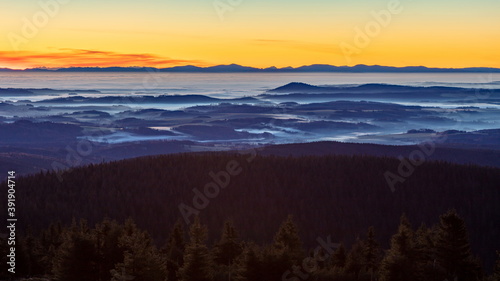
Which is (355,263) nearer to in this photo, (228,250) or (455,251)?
(455,251)

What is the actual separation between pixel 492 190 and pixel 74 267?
10358 centimetres

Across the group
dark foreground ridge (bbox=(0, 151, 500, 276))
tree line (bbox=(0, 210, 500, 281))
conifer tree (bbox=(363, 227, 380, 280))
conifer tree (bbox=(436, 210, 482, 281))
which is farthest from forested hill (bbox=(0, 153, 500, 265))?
conifer tree (bbox=(436, 210, 482, 281))

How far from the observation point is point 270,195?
130m

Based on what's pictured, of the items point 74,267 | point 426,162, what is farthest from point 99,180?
point 74,267

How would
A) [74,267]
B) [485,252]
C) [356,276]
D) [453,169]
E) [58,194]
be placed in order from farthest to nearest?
[453,169] < [58,194] < [485,252] < [356,276] < [74,267]

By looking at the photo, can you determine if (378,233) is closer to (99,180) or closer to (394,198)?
(394,198)

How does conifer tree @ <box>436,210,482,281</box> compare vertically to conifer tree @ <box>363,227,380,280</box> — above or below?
above

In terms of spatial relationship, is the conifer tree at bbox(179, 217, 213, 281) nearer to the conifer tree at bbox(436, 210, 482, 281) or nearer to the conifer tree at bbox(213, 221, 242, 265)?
the conifer tree at bbox(213, 221, 242, 265)

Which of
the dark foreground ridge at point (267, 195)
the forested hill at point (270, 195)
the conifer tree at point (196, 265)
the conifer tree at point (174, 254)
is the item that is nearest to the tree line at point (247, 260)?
the conifer tree at point (196, 265)

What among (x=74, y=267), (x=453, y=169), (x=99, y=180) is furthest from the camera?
(x=453, y=169)

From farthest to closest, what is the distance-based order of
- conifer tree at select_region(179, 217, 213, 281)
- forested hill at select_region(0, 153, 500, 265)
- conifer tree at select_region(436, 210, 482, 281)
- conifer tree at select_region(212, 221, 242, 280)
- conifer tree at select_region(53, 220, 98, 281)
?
forested hill at select_region(0, 153, 500, 265), conifer tree at select_region(212, 221, 242, 280), conifer tree at select_region(436, 210, 482, 281), conifer tree at select_region(53, 220, 98, 281), conifer tree at select_region(179, 217, 213, 281)

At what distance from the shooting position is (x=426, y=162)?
493ft

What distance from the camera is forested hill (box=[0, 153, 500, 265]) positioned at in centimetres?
11000

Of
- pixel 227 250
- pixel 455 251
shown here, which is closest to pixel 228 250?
pixel 227 250
